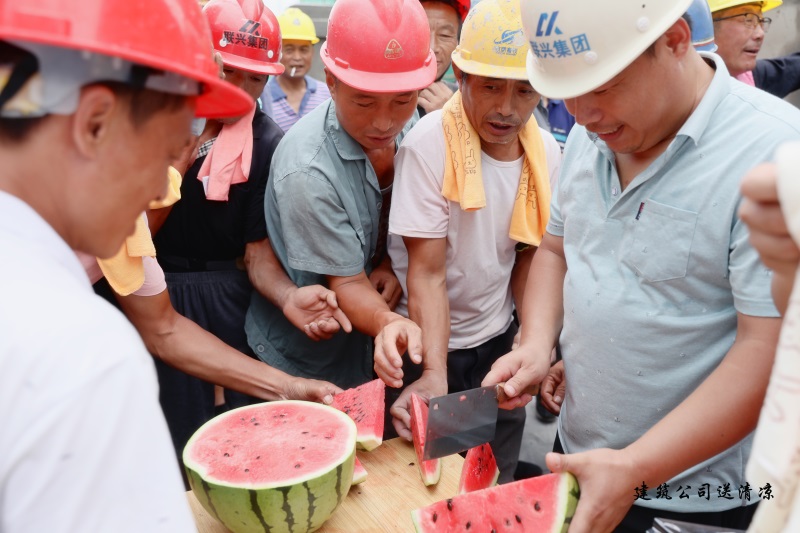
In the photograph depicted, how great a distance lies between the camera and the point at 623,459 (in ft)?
5.61

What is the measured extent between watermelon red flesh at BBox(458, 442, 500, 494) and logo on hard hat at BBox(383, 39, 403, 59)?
4.95 feet

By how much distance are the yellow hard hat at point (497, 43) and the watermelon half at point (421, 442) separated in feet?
4.25

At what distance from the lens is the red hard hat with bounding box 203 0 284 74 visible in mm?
3020

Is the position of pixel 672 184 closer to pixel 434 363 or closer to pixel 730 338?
pixel 730 338

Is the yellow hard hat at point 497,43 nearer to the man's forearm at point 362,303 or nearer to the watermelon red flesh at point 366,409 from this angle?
the man's forearm at point 362,303

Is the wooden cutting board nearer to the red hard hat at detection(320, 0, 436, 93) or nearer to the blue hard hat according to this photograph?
the red hard hat at detection(320, 0, 436, 93)

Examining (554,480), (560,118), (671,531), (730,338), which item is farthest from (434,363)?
(560,118)

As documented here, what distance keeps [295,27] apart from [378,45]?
12.9ft

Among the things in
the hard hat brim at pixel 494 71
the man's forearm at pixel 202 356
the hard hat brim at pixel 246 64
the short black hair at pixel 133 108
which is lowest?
the man's forearm at pixel 202 356

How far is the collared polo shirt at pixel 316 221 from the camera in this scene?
2.68m

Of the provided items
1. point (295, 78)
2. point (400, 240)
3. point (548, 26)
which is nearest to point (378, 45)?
point (400, 240)

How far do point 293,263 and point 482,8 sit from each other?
130cm

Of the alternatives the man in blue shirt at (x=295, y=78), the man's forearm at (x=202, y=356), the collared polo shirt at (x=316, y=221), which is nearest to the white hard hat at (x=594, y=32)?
the collared polo shirt at (x=316, y=221)

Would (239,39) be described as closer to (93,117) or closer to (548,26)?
(548,26)
